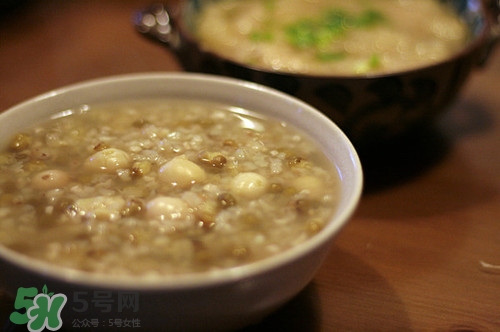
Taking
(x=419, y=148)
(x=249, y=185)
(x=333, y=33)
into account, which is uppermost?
(x=249, y=185)

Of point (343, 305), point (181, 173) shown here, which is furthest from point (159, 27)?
point (343, 305)

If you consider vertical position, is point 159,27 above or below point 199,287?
below

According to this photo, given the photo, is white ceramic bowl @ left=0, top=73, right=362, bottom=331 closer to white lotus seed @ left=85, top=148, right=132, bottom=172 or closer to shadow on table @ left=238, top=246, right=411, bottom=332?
shadow on table @ left=238, top=246, right=411, bottom=332

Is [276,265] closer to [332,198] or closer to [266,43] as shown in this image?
[332,198]

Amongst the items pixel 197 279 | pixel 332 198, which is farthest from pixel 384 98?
pixel 197 279

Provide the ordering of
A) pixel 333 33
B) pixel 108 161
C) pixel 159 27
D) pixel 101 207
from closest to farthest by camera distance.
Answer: pixel 101 207 → pixel 108 161 → pixel 159 27 → pixel 333 33

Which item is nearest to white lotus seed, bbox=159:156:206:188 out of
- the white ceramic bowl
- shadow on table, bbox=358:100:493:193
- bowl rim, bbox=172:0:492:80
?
the white ceramic bowl

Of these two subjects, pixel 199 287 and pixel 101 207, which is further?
pixel 101 207

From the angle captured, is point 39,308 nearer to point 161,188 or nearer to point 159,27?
point 161,188
